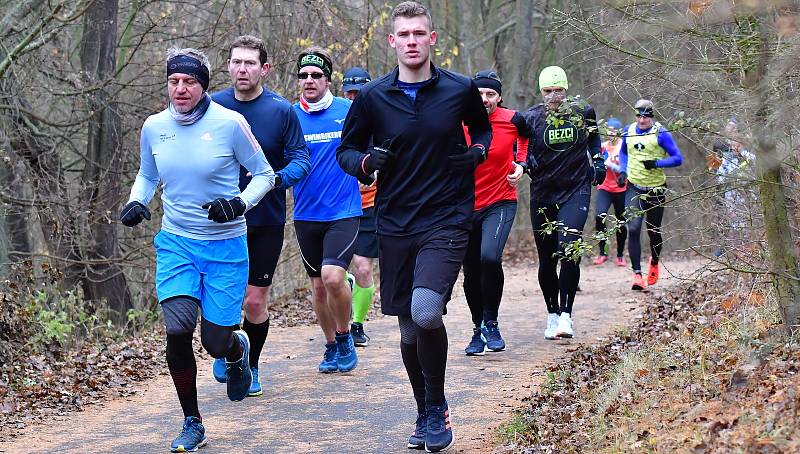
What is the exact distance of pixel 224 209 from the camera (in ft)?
21.8

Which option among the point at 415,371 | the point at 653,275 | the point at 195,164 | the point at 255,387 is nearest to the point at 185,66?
the point at 195,164

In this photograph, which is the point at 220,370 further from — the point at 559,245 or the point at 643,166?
the point at 643,166

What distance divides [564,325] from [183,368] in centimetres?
478

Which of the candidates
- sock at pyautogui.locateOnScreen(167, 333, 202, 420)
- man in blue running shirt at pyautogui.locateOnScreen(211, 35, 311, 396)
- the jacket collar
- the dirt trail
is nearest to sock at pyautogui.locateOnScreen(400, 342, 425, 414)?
the dirt trail

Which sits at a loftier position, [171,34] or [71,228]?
[171,34]

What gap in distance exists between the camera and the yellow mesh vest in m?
14.2

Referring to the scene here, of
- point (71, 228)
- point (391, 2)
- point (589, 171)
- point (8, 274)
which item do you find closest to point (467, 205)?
point (589, 171)

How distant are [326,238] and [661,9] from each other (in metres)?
4.30

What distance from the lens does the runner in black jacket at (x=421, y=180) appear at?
625cm

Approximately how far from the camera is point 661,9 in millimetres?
5281

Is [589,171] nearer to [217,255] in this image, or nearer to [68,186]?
[217,255]

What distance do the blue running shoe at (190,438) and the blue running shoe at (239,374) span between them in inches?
31.7

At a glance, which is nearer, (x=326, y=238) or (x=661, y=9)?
(x=661, y=9)

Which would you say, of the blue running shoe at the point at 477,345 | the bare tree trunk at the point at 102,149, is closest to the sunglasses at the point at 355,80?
the blue running shoe at the point at 477,345
